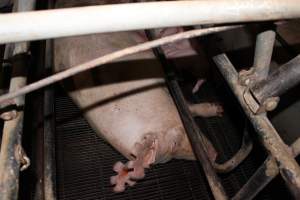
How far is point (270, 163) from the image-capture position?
82 cm

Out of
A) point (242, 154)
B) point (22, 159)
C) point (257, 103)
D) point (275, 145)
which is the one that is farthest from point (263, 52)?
point (22, 159)

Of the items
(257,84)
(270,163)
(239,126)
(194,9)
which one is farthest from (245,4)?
(239,126)

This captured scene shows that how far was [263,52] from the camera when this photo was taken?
2.82 feet

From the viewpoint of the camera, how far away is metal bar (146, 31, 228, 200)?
1.16 meters

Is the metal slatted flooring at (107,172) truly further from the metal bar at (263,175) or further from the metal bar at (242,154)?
the metal bar at (263,175)

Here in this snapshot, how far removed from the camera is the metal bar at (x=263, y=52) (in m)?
0.84

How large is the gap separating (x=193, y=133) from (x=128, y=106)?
33 centimetres

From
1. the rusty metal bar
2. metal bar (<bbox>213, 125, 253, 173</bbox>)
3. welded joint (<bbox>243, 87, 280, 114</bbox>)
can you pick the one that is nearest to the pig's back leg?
the rusty metal bar

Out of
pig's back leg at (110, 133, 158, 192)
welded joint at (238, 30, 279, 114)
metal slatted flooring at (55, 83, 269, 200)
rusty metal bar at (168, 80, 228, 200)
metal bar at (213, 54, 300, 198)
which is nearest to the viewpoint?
metal bar at (213, 54, 300, 198)

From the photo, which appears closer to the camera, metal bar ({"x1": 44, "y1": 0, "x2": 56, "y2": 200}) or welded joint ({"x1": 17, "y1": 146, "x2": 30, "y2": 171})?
welded joint ({"x1": 17, "y1": 146, "x2": 30, "y2": 171})

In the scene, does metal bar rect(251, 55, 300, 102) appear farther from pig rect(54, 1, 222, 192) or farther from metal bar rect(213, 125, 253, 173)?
pig rect(54, 1, 222, 192)

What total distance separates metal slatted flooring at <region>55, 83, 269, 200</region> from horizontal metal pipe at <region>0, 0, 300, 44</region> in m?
1.21

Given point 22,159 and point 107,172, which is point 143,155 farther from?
point 22,159

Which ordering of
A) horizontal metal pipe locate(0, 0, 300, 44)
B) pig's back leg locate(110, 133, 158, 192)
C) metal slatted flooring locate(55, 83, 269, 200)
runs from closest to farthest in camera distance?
horizontal metal pipe locate(0, 0, 300, 44) → pig's back leg locate(110, 133, 158, 192) → metal slatted flooring locate(55, 83, 269, 200)
